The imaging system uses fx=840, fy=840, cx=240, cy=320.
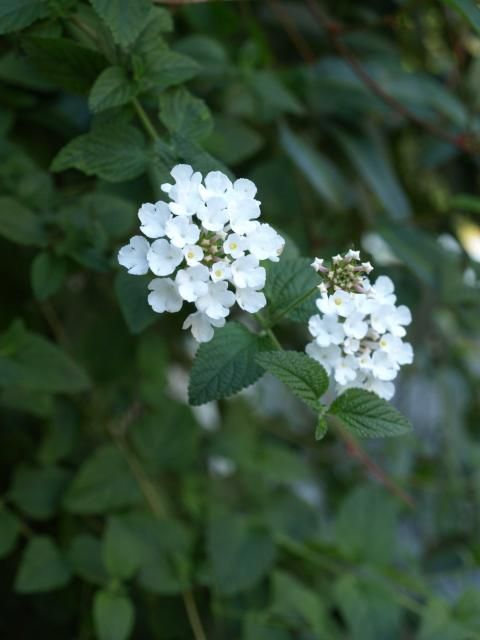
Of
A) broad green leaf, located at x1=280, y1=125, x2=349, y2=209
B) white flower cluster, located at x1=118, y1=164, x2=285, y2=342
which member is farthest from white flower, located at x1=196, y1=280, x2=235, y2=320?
broad green leaf, located at x1=280, y1=125, x2=349, y2=209

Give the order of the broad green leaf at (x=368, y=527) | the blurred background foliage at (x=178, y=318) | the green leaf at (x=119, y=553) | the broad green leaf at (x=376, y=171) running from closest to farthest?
the blurred background foliage at (x=178, y=318)
the green leaf at (x=119, y=553)
the broad green leaf at (x=368, y=527)
the broad green leaf at (x=376, y=171)

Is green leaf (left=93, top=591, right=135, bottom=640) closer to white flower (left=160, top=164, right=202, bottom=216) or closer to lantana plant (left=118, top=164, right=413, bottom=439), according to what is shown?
lantana plant (left=118, top=164, right=413, bottom=439)

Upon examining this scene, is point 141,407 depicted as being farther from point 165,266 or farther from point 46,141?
point 165,266

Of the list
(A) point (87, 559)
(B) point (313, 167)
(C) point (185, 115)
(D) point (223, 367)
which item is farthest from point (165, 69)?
(A) point (87, 559)

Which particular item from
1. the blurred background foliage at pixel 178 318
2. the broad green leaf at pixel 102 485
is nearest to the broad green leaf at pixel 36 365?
the blurred background foliage at pixel 178 318

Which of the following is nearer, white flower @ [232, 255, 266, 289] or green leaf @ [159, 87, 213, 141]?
white flower @ [232, 255, 266, 289]

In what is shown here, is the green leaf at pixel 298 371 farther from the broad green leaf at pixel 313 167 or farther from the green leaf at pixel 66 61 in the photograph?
the broad green leaf at pixel 313 167
